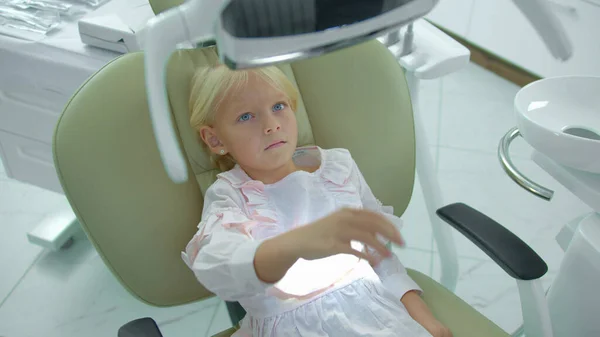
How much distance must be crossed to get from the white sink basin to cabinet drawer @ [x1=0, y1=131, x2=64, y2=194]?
1.19m

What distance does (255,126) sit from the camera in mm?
990

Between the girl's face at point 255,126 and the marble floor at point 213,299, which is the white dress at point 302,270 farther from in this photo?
the marble floor at point 213,299

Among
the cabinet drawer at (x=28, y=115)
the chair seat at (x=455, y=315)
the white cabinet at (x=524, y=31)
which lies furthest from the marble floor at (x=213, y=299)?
the chair seat at (x=455, y=315)

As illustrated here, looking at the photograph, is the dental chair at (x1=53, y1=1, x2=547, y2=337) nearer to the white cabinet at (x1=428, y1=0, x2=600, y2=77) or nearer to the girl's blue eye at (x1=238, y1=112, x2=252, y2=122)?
the girl's blue eye at (x1=238, y1=112, x2=252, y2=122)

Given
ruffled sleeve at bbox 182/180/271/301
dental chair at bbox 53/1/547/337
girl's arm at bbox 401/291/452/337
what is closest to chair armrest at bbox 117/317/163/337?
dental chair at bbox 53/1/547/337

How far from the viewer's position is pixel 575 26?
2.29m

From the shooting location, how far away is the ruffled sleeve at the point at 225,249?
80 centimetres

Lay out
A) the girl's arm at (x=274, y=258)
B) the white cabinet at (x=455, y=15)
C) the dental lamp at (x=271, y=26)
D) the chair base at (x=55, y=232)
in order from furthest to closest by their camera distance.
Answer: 1. the white cabinet at (x=455, y=15)
2. the chair base at (x=55, y=232)
3. the girl's arm at (x=274, y=258)
4. the dental lamp at (x=271, y=26)

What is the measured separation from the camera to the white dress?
0.93 metres

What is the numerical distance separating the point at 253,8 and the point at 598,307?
0.93 meters

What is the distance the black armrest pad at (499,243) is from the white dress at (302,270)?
0.12m

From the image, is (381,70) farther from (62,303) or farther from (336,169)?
(62,303)

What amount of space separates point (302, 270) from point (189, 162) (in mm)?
289

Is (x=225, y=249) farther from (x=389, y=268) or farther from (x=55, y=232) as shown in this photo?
(x=55, y=232)
